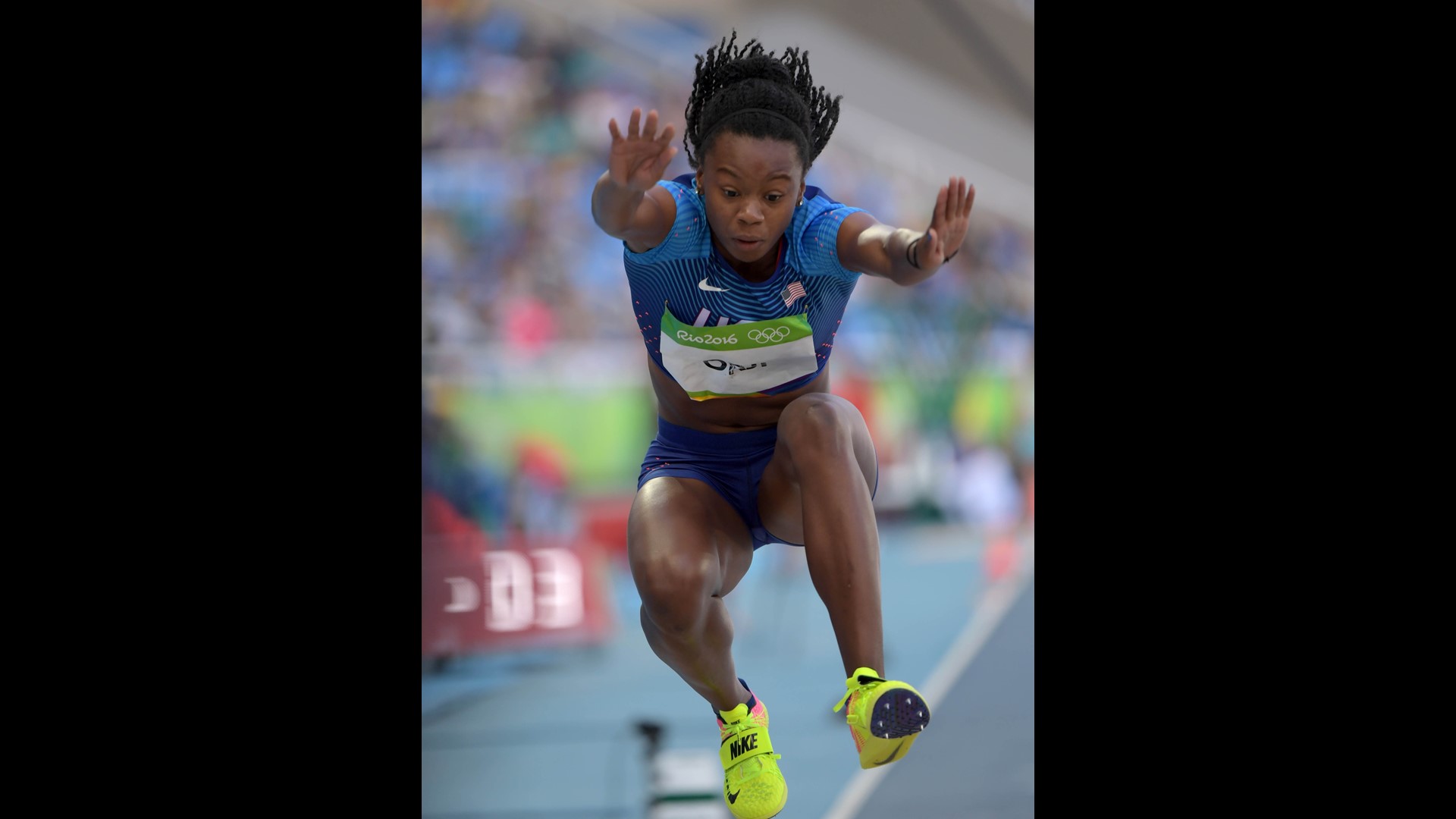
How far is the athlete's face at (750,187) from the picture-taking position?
2.52 meters

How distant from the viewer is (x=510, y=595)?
448 centimetres

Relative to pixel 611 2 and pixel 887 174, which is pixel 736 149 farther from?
pixel 887 174

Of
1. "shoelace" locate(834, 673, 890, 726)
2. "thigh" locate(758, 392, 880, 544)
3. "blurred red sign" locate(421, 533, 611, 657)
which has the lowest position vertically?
"shoelace" locate(834, 673, 890, 726)

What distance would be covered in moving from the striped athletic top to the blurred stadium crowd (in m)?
1.67

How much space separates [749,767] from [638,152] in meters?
1.39

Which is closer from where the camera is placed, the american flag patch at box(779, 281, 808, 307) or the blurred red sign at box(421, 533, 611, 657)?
the american flag patch at box(779, 281, 808, 307)

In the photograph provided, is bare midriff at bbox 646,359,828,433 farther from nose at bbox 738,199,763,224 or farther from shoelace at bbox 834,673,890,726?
shoelace at bbox 834,673,890,726

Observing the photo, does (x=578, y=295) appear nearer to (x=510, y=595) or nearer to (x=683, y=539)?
(x=510, y=595)

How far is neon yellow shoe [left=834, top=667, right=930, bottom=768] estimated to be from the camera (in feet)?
7.64

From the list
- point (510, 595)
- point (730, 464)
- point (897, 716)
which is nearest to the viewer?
point (897, 716)

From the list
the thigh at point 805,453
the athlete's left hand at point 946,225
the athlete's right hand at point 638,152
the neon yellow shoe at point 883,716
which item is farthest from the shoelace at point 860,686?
the athlete's right hand at point 638,152

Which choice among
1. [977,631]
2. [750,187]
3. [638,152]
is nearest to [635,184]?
[638,152]

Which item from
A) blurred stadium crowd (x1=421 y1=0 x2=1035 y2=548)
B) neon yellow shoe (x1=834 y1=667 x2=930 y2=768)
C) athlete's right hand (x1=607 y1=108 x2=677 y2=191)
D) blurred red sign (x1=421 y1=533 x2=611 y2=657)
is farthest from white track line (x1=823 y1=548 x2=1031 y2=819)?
athlete's right hand (x1=607 y1=108 x2=677 y2=191)

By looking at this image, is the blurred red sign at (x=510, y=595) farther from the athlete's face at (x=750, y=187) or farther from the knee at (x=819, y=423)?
the athlete's face at (x=750, y=187)
